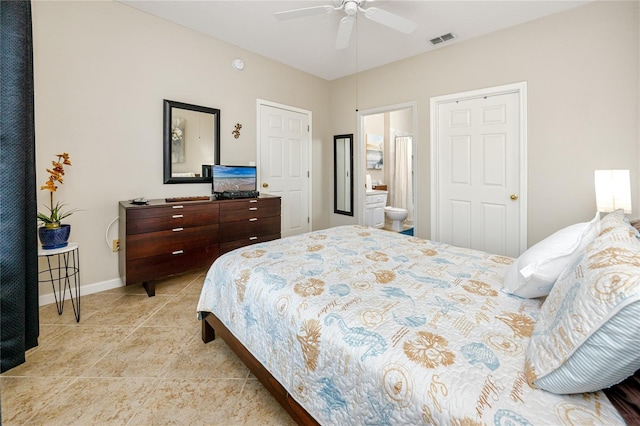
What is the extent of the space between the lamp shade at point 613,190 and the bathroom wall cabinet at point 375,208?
3385 millimetres

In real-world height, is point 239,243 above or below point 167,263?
above

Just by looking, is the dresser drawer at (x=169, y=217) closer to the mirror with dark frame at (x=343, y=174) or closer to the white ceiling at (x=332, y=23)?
the white ceiling at (x=332, y=23)

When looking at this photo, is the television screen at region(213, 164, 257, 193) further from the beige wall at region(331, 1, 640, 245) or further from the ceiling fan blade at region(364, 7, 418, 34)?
the beige wall at region(331, 1, 640, 245)

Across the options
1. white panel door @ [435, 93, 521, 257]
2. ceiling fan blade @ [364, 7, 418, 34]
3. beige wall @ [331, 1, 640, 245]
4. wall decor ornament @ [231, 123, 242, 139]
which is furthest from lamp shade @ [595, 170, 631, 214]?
wall decor ornament @ [231, 123, 242, 139]

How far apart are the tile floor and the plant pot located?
0.61m

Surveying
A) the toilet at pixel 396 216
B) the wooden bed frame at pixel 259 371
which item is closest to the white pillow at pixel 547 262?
the wooden bed frame at pixel 259 371

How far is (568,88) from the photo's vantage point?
285 cm

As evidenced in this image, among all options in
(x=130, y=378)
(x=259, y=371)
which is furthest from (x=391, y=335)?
(x=130, y=378)

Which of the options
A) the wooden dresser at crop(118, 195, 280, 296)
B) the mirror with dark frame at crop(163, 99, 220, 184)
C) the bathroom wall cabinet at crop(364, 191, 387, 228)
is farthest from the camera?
the bathroom wall cabinet at crop(364, 191, 387, 228)

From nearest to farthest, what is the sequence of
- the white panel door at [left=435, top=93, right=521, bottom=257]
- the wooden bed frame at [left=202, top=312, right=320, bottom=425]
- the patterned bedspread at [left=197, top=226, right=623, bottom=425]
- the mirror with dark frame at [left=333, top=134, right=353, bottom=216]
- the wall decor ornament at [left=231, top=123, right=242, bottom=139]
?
1. the patterned bedspread at [left=197, top=226, right=623, bottom=425]
2. the wooden bed frame at [left=202, top=312, right=320, bottom=425]
3. the white panel door at [left=435, top=93, right=521, bottom=257]
4. the wall decor ornament at [left=231, top=123, right=242, bottom=139]
5. the mirror with dark frame at [left=333, top=134, right=353, bottom=216]

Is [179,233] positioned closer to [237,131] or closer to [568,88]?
[237,131]

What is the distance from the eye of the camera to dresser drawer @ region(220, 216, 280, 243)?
3159mm

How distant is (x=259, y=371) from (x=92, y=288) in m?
Answer: 2.32

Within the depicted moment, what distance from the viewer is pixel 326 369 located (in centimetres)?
102
